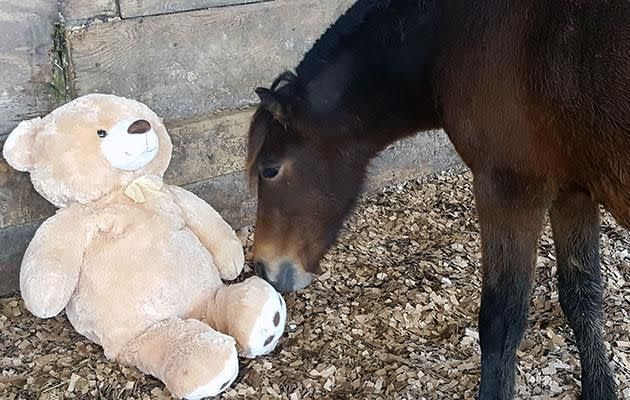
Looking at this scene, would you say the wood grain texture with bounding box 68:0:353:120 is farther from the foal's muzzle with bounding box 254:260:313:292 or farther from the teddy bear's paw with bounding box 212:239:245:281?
the foal's muzzle with bounding box 254:260:313:292

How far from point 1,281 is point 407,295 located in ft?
4.82

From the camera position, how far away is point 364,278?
2967mm

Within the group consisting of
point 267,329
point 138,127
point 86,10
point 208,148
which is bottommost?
point 267,329

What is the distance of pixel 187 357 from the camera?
87.0 inches

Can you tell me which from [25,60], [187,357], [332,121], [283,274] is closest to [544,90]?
[332,121]

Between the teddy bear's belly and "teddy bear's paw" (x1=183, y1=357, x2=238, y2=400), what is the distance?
29cm

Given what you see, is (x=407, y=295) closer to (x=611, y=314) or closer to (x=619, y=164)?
(x=611, y=314)

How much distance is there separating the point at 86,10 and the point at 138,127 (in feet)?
1.98

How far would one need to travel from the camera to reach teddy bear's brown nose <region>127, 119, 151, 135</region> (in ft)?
7.89

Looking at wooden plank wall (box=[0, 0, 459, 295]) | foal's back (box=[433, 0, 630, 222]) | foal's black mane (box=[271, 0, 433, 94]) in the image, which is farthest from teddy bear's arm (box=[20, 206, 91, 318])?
foal's back (box=[433, 0, 630, 222])

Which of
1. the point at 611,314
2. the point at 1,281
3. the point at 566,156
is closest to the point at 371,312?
the point at 611,314

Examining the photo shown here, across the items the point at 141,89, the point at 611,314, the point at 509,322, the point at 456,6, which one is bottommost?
the point at 611,314

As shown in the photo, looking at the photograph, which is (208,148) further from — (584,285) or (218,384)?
(584,285)

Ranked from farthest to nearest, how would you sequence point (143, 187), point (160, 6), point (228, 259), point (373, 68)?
point (160, 6) → point (228, 259) → point (143, 187) → point (373, 68)
